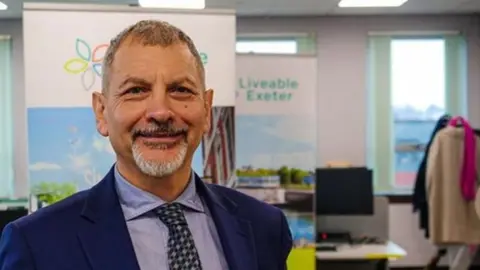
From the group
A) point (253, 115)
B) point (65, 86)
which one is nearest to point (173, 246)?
point (65, 86)

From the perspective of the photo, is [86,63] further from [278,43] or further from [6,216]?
[278,43]

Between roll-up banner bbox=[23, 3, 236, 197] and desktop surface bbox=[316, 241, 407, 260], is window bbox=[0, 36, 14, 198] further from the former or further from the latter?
roll-up banner bbox=[23, 3, 236, 197]

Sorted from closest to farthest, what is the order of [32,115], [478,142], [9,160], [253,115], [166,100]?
[166,100], [32,115], [253,115], [478,142], [9,160]

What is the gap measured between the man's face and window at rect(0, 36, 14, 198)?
20.5ft

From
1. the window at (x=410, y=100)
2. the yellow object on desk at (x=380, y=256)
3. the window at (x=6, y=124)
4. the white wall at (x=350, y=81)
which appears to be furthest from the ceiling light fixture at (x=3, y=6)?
the yellow object on desk at (x=380, y=256)

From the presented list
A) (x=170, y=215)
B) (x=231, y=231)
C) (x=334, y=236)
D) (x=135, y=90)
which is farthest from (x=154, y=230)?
(x=334, y=236)

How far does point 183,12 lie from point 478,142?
374 cm

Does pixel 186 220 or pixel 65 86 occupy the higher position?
pixel 65 86

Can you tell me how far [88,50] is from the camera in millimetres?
2742

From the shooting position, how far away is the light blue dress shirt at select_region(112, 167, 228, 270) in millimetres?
1141

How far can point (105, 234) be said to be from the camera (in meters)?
1.11

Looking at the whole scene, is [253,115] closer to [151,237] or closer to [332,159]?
[151,237]

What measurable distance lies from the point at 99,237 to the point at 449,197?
192 inches

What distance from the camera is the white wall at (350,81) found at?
6996 mm
